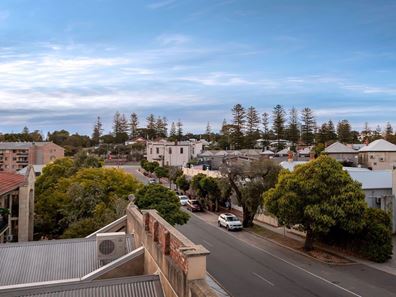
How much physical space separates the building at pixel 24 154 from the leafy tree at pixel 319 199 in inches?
2939

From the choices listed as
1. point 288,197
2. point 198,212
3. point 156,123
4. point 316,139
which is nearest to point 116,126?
Result: point 156,123

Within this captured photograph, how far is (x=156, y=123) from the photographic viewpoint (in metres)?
134

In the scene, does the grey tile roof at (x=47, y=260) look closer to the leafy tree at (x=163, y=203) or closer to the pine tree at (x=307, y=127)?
the leafy tree at (x=163, y=203)

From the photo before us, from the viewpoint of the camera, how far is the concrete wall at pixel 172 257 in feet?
19.4

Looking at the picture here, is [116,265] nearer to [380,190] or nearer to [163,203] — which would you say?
[163,203]

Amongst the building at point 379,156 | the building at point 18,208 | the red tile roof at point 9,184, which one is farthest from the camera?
the building at point 379,156

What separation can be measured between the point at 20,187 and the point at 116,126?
112558mm

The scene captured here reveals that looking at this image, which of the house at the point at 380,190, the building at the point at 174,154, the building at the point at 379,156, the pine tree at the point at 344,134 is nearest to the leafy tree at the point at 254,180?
the house at the point at 380,190

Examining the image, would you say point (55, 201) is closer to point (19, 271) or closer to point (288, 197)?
point (288, 197)

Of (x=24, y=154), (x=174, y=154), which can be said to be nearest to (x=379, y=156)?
(x=174, y=154)

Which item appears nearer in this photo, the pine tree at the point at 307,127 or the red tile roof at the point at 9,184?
the red tile roof at the point at 9,184

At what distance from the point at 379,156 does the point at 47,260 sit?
54.0 meters

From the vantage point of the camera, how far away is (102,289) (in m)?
7.74

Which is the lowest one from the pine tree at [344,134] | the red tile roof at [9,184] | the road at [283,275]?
the road at [283,275]
